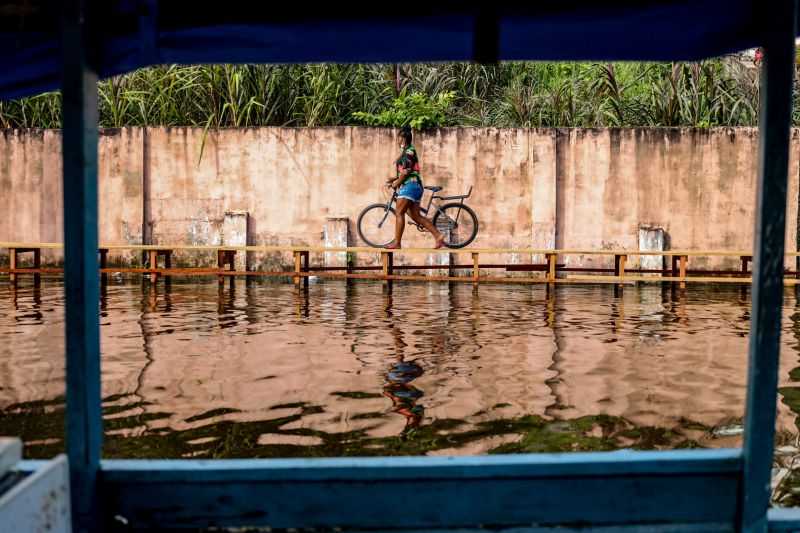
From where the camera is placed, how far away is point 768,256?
2293 mm

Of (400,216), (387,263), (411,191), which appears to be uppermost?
(411,191)

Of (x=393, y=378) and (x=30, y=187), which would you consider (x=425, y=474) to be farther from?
(x=30, y=187)

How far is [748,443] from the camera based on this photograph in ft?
7.63

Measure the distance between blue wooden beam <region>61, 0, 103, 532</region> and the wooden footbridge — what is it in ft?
30.7

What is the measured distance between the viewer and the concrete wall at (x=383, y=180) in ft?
45.2

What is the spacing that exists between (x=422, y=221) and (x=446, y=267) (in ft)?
2.69

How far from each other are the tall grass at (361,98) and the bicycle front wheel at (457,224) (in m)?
1.94

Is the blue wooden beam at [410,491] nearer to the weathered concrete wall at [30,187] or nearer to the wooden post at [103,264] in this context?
the wooden post at [103,264]

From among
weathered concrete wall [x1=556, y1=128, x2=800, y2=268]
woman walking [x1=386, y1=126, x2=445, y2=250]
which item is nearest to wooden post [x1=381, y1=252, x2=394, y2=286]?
woman walking [x1=386, y1=126, x2=445, y2=250]

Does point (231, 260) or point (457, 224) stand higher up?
point (457, 224)

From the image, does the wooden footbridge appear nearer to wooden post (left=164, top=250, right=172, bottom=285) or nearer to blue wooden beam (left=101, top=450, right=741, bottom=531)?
wooden post (left=164, top=250, right=172, bottom=285)

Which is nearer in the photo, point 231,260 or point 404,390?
point 404,390

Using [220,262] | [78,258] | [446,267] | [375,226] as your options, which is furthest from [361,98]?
[78,258]

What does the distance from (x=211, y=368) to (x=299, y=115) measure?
32.6 feet
